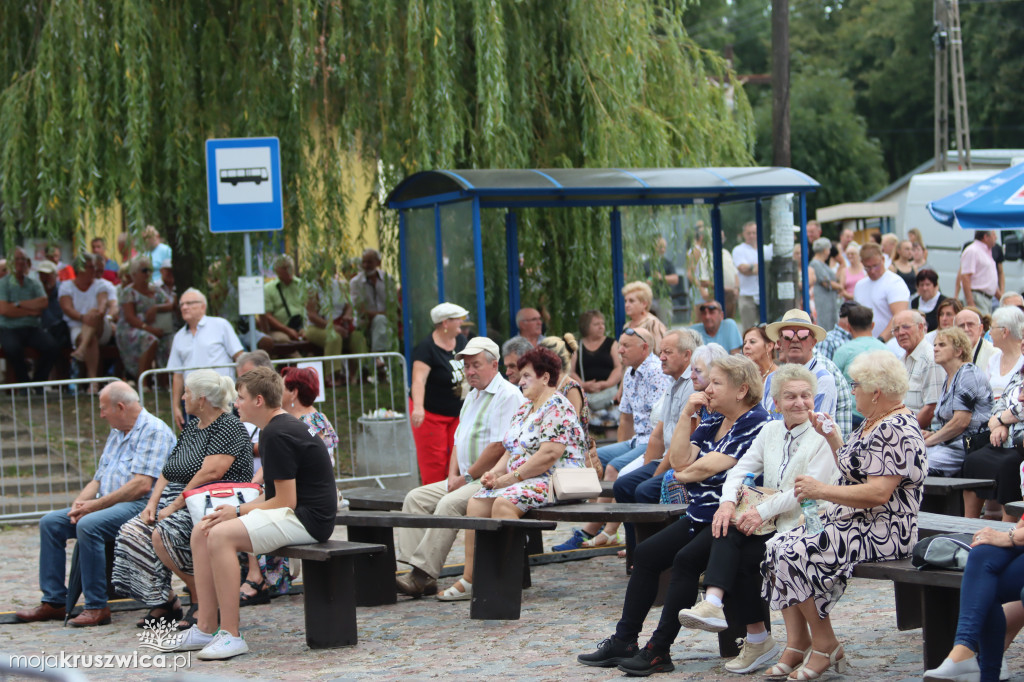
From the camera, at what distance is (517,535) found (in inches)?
297

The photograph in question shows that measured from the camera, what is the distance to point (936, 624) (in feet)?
18.8

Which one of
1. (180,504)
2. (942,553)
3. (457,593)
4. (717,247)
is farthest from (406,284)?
(942,553)

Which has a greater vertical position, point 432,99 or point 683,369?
Answer: point 432,99

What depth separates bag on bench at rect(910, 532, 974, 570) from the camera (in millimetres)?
5500

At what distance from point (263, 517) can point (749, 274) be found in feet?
28.8

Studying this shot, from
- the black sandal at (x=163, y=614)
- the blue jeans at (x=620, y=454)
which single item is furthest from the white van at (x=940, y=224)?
the black sandal at (x=163, y=614)

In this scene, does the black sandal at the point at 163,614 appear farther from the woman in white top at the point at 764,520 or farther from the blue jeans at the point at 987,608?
the blue jeans at the point at 987,608

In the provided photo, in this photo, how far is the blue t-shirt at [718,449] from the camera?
6.38m

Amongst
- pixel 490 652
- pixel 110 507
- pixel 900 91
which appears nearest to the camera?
pixel 490 652

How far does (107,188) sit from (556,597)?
6165 mm

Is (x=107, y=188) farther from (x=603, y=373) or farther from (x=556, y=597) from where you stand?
(x=556, y=597)

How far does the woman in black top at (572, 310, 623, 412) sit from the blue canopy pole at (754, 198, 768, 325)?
87.2 inches

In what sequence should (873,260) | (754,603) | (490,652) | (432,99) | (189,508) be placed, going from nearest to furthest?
(754,603), (490,652), (189,508), (432,99), (873,260)

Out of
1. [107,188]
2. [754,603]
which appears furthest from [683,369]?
[107,188]
